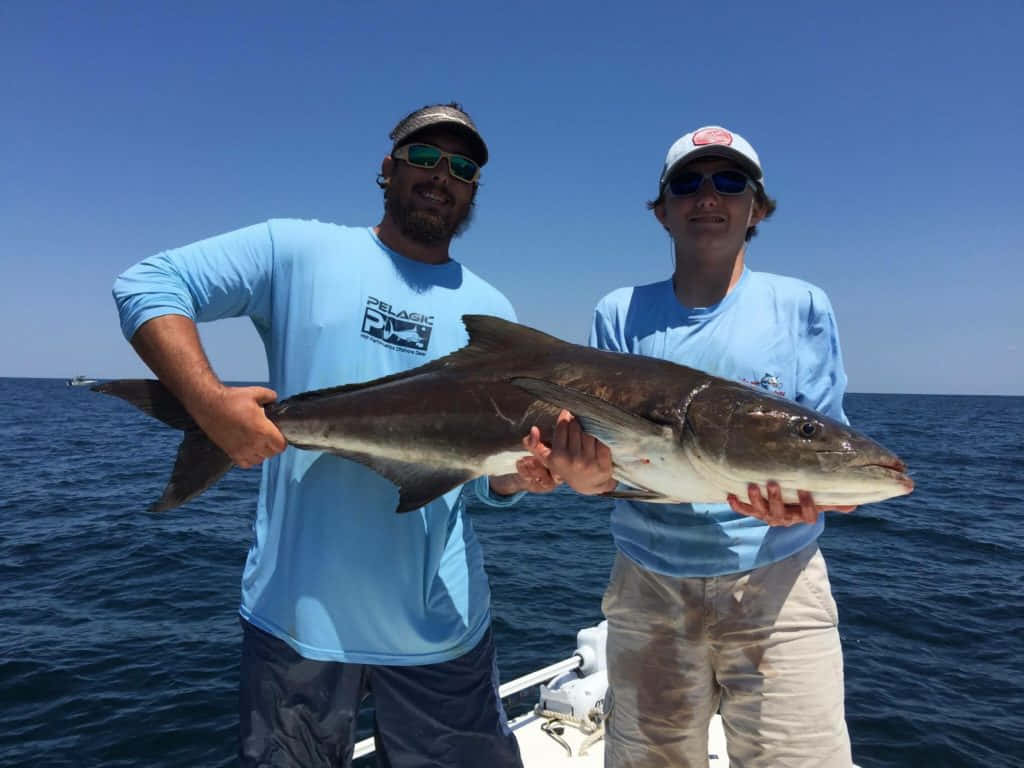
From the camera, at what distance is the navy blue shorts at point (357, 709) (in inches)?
108

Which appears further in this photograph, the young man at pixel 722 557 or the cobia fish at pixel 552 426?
the young man at pixel 722 557

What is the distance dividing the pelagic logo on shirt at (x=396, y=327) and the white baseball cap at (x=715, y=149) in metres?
1.61

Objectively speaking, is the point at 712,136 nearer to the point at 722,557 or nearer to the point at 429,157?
the point at 429,157

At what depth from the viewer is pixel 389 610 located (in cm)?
281

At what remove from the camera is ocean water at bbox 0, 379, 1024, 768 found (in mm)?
6930

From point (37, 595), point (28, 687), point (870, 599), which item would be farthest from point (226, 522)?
point (870, 599)

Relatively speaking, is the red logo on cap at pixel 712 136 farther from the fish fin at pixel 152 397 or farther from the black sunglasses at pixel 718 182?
the fish fin at pixel 152 397

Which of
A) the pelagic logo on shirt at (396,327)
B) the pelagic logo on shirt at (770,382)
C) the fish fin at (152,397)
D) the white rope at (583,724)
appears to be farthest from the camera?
the white rope at (583,724)

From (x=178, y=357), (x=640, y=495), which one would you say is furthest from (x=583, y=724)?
(x=178, y=357)

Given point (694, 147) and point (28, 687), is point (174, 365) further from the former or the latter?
point (28, 687)

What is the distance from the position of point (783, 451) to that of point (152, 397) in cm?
279

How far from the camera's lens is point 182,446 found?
9.36ft

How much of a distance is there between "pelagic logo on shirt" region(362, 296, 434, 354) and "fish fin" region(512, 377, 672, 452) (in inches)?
29.2

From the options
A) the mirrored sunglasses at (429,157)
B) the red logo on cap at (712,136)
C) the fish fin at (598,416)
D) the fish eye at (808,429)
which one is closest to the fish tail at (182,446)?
the fish fin at (598,416)
